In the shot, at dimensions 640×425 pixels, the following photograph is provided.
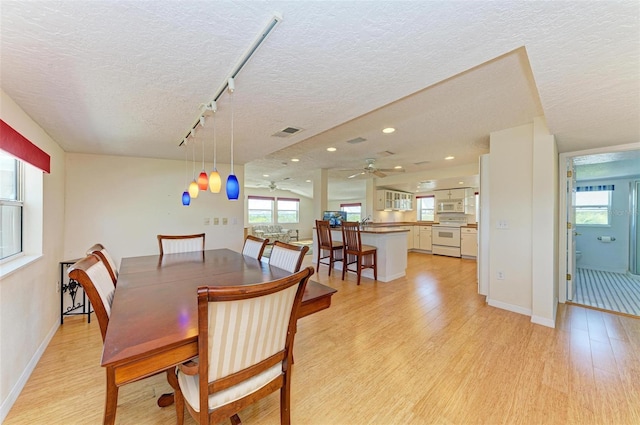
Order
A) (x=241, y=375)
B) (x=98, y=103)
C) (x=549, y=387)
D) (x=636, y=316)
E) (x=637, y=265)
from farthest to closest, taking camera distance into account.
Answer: (x=637, y=265), (x=636, y=316), (x=98, y=103), (x=549, y=387), (x=241, y=375)

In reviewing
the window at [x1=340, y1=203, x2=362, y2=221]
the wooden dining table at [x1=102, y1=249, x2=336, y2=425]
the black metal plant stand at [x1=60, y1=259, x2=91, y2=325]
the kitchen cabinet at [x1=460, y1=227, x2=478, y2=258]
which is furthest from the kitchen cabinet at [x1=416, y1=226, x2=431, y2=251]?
the black metal plant stand at [x1=60, y1=259, x2=91, y2=325]

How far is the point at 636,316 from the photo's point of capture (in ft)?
9.27

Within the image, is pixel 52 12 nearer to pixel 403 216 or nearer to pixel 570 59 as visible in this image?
pixel 570 59

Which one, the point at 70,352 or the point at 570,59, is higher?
the point at 570,59

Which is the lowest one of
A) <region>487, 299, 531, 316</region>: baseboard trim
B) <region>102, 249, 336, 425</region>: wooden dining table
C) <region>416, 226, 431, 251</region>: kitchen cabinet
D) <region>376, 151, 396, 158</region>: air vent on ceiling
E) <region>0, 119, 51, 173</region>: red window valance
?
<region>487, 299, 531, 316</region>: baseboard trim

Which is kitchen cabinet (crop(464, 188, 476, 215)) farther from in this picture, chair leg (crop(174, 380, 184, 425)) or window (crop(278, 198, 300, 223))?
chair leg (crop(174, 380, 184, 425))

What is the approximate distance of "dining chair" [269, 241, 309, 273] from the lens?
2037mm

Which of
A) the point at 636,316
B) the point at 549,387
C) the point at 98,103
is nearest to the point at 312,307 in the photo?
the point at 549,387

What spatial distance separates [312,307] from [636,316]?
3926mm

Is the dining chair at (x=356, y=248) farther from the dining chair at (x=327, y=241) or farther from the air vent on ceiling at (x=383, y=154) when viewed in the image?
the air vent on ceiling at (x=383, y=154)

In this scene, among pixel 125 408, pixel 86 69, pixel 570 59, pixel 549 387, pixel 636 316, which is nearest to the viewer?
pixel 570 59

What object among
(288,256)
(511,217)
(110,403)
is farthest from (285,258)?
(511,217)

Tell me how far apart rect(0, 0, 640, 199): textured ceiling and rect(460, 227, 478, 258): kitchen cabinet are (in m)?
3.80

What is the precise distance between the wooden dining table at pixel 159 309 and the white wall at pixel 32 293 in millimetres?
632
